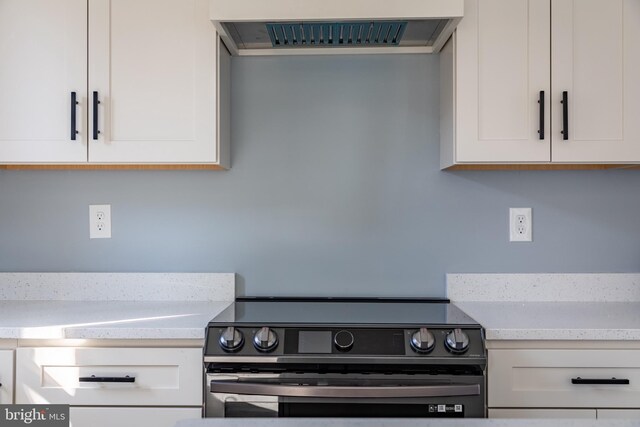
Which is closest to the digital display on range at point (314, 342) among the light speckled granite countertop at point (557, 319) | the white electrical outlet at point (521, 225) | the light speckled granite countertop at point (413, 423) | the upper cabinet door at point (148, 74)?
the light speckled granite countertop at point (557, 319)

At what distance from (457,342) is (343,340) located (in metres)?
0.33

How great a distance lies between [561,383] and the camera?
141cm

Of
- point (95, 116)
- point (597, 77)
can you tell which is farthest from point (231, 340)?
point (597, 77)

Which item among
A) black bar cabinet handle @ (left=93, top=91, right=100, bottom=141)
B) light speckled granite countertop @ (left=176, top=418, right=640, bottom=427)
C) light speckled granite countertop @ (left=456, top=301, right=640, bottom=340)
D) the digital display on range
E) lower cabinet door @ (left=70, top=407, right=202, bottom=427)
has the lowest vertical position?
lower cabinet door @ (left=70, top=407, right=202, bottom=427)

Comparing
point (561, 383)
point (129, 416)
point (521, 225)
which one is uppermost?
point (521, 225)

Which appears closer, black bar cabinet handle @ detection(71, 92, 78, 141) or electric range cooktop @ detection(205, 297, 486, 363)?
electric range cooktop @ detection(205, 297, 486, 363)

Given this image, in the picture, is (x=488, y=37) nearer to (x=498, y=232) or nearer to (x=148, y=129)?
(x=498, y=232)

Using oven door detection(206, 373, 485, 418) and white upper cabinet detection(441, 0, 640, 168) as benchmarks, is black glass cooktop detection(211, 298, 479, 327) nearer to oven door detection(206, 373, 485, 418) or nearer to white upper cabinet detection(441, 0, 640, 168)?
oven door detection(206, 373, 485, 418)

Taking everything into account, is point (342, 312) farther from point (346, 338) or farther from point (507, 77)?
point (507, 77)

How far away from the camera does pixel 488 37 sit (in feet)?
5.40

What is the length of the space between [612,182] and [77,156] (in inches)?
80.7

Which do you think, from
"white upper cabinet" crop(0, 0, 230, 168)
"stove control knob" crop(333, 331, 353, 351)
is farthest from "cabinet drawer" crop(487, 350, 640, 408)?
"white upper cabinet" crop(0, 0, 230, 168)

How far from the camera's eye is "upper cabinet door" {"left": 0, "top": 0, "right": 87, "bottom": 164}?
167cm

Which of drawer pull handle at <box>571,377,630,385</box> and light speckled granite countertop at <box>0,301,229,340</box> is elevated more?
light speckled granite countertop at <box>0,301,229,340</box>
